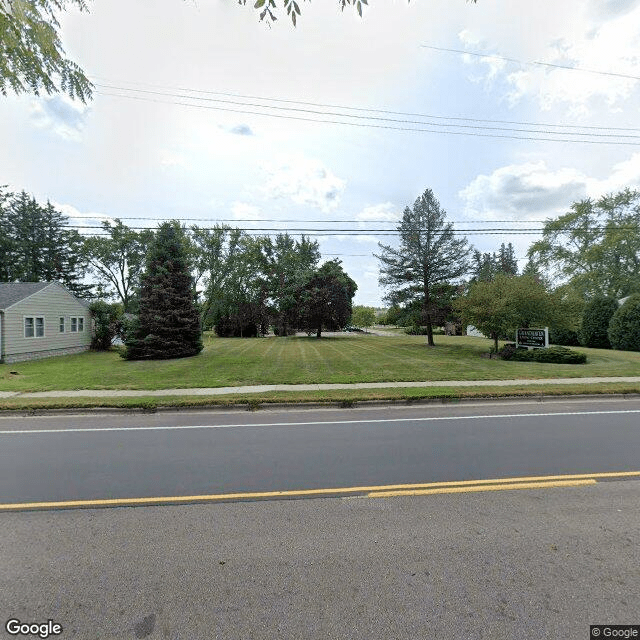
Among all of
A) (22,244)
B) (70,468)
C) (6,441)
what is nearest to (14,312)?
(6,441)

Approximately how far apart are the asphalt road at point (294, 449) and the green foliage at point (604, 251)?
29.6 metres

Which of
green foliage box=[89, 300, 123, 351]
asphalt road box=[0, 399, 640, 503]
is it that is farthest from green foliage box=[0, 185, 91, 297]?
asphalt road box=[0, 399, 640, 503]

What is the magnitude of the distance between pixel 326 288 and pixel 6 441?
3163 cm

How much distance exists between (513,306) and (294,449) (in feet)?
50.6

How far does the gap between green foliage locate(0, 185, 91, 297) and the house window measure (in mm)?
24121

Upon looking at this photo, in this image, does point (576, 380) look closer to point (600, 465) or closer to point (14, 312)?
point (600, 465)

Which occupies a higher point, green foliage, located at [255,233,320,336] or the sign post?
green foliage, located at [255,233,320,336]

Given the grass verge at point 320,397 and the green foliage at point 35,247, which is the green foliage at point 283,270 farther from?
the grass verge at point 320,397

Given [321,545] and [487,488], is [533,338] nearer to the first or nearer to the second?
[487,488]

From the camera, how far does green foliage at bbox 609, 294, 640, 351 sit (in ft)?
68.4

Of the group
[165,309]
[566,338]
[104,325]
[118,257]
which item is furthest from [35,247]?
[566,338]

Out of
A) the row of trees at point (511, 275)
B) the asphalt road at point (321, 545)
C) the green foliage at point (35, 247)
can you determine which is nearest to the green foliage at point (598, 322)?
the row of trees at point (511, 275)

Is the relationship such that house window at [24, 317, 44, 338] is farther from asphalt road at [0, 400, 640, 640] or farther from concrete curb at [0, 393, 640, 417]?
asphalt road at [0, 400, 640, 640]

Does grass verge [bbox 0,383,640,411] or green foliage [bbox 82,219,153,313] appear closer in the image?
grass verge [bbox 0,383,640,411]
